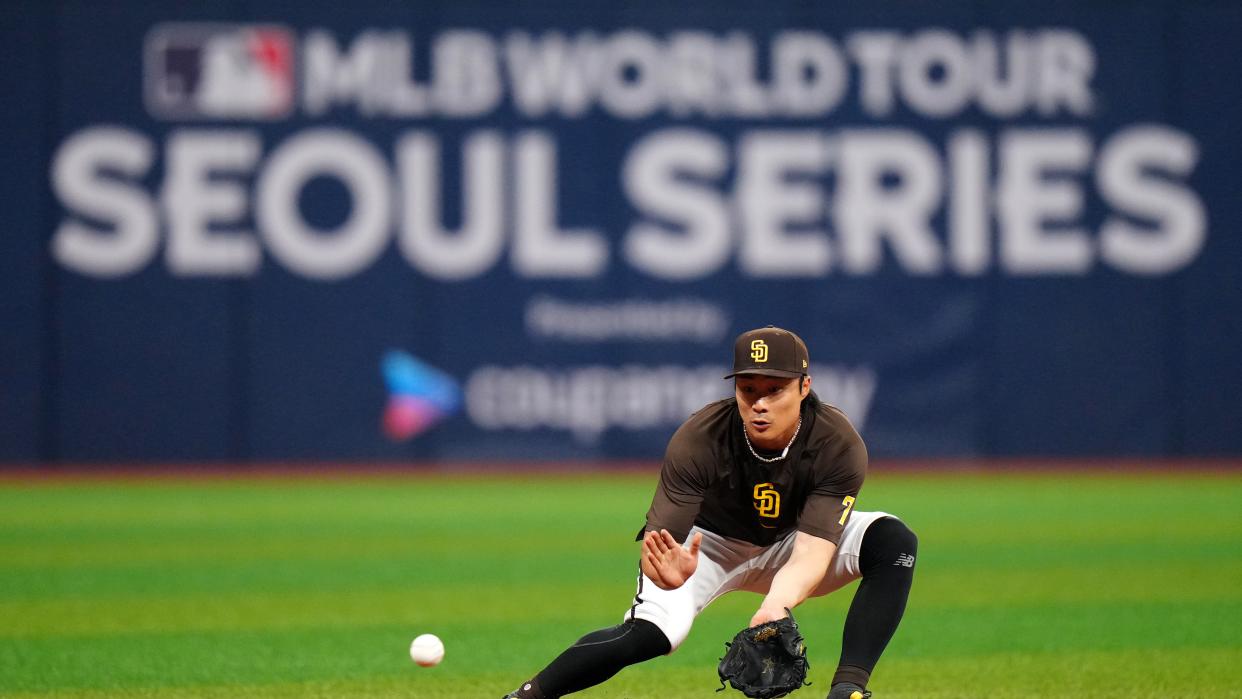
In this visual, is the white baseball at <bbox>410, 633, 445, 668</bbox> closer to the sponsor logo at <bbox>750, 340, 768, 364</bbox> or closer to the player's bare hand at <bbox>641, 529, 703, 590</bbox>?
the player's bare hand at <bbox>641, 529, 703, 590</bbox>

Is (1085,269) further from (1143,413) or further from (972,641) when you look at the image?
(972,641)

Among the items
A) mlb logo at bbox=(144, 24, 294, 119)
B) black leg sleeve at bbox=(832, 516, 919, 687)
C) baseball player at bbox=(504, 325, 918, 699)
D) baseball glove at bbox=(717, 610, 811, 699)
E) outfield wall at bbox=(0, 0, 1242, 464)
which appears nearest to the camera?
baseball glove at bbox=(717, 610, 811, 699)

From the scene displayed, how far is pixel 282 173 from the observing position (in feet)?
63.7

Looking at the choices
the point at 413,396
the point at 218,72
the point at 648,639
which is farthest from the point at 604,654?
the point at 218,72

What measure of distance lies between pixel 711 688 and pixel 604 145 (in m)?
13.3

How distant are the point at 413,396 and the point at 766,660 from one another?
14366mm

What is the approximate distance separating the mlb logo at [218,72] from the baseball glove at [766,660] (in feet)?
49.4

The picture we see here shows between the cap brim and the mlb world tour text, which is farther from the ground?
the mlb world tour text

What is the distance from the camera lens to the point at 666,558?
18.3ft

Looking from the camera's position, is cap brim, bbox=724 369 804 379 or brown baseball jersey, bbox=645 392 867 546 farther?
brown baseball jersey, bbox=645 392 867 546

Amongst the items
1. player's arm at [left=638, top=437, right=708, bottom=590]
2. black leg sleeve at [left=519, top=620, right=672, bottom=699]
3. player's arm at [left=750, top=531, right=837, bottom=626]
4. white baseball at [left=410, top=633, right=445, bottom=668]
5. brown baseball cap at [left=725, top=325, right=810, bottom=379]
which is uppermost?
brown baseball cap at [left=725, top=325, right=810, bottom=379]

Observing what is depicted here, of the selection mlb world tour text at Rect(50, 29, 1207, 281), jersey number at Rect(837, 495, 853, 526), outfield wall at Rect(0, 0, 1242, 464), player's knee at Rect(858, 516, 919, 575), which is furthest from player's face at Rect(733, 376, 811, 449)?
mlb world tour text at Rect(50, 29, 1207, 281)

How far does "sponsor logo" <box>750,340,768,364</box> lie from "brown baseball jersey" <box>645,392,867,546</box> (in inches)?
18.7

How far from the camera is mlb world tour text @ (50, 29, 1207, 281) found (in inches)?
766
